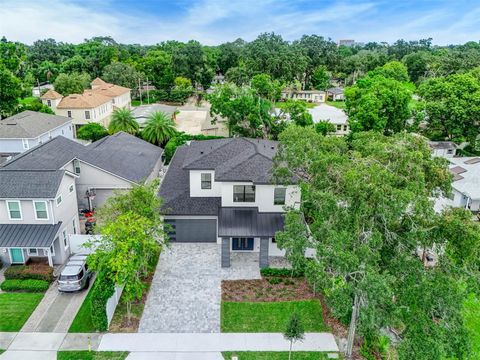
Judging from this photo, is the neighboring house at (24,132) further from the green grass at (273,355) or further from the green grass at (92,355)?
the green grass at (273,355)

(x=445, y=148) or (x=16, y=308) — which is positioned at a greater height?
(x=445, y=148)

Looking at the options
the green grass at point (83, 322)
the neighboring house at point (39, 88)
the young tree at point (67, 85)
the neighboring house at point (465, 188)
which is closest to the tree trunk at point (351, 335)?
the green grass at point (83, 322)

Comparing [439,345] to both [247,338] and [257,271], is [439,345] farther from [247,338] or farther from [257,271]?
[257,271]

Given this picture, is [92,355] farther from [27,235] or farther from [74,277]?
[27,235]

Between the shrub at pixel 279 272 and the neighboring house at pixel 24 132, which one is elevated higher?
the neighboring house at pixel 24 132

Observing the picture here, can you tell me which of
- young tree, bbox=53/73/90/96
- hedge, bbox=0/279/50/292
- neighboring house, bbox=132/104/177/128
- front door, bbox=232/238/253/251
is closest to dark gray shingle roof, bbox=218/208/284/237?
front door, bbox=232/238/253/251

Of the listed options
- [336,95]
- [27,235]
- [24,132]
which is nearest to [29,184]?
[27,235]
